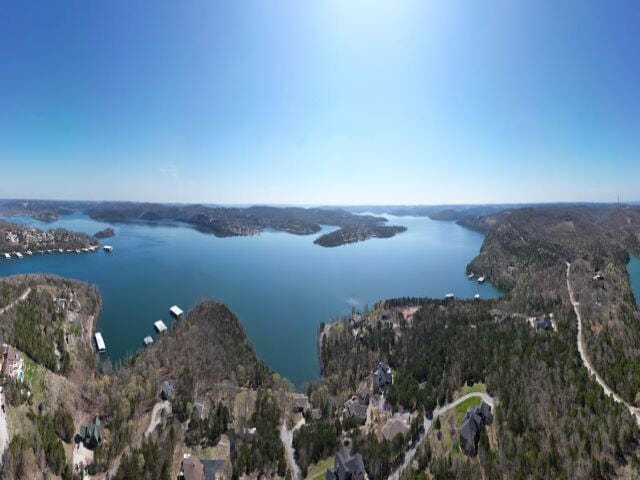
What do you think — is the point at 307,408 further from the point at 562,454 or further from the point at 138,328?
the point at 138,328

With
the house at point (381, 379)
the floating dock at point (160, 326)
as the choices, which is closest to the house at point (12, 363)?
the floating dock at point (160, 326)

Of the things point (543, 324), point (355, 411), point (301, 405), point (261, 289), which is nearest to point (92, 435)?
point (301, 405)

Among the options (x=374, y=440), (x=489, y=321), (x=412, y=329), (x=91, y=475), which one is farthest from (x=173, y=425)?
(x=489, y=321)

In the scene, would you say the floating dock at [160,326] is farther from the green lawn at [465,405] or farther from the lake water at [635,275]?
the lake water at [635,275]

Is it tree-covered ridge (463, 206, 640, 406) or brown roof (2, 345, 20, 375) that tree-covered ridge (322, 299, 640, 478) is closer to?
tree-covered ridge (463, 206, 640, 406)

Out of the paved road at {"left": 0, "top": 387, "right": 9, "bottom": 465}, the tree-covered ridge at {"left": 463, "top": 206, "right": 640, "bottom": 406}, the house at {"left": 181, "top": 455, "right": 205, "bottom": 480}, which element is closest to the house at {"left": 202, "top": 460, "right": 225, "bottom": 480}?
the house at {"left": 181, "top": 455, "right": 205, "bottom": 480}

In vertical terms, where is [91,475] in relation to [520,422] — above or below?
below
